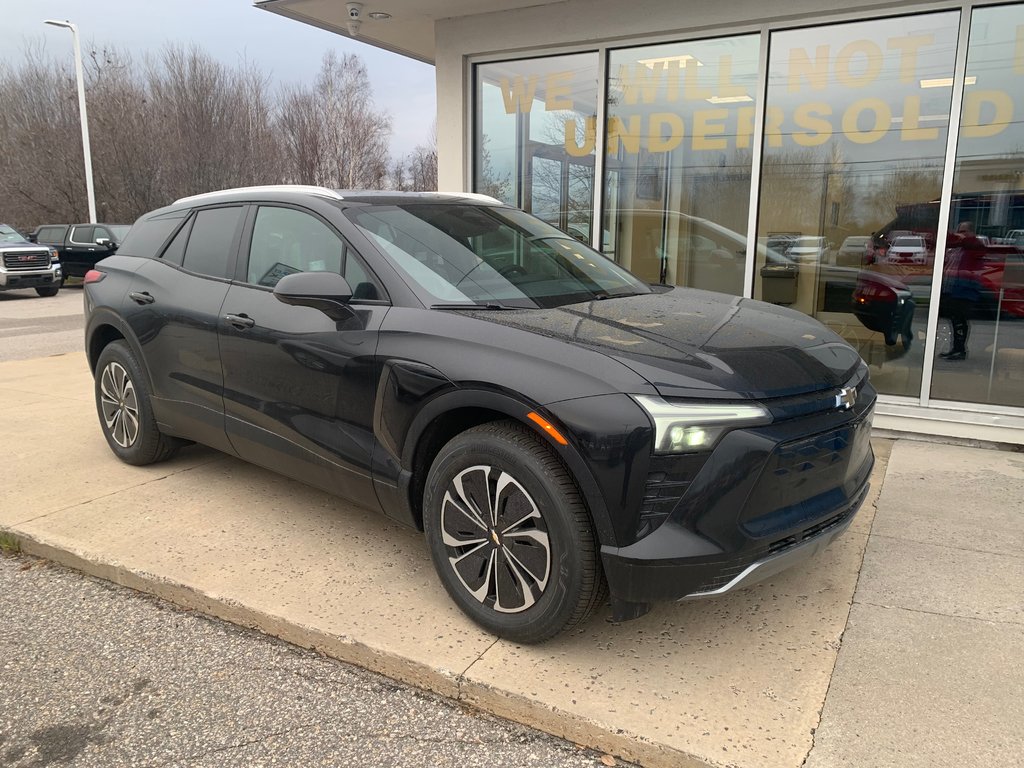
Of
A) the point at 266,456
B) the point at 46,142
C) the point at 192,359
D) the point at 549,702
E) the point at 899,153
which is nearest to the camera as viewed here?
the point at 549,702

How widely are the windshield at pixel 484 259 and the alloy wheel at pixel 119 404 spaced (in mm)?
2194

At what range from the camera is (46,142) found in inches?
1310

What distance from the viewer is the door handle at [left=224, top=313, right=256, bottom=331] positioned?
379 centimetres

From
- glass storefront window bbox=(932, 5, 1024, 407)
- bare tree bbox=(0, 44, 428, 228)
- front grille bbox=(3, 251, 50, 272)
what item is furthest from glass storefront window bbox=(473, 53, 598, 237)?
bare tree bbox=(0, 44, 428, 228)

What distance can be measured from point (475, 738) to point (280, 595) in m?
1.20

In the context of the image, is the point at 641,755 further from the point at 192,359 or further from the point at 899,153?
Result: the point at 899,153

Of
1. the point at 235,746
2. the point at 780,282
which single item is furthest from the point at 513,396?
the point at 780,282

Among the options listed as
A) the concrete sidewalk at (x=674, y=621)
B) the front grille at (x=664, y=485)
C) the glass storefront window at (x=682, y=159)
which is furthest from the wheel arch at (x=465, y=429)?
the glass storefront window at (x=682, y=159)

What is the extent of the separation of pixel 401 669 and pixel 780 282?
5.28 m

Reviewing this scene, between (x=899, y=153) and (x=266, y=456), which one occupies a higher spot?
(x=899, y=153)

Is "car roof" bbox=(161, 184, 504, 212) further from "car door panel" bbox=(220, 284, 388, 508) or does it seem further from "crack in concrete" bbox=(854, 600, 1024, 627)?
"crack in concrete" bbox=(854, 600, 1024, 627)

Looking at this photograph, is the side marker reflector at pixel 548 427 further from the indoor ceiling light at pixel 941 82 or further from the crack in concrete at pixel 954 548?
the indoor ceiling light at pixel 941 82

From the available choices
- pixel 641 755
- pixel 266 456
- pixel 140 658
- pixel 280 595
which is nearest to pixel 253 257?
pixel 266 456

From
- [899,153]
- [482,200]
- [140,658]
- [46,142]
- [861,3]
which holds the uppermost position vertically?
[46,142]
